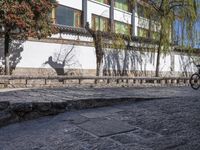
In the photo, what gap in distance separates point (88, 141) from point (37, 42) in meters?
18.3

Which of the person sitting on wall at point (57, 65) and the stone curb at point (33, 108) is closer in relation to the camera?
the stone curb at point (33, 108)

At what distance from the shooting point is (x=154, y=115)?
7242 mm

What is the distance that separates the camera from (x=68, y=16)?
28875mm

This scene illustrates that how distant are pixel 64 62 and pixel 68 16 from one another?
15.0 feet

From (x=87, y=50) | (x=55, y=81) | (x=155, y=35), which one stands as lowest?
(x=55, y=81)

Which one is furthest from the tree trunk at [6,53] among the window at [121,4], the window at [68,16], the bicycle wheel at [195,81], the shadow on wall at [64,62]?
the window at [121,4]

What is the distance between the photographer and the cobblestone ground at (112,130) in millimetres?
5593

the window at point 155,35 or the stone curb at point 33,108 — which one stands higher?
the window at point 155,35

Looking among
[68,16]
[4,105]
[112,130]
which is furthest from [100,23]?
[112,130]

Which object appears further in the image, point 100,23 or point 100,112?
point 100,23

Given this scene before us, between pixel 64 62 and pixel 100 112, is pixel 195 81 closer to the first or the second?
pixel 64 62

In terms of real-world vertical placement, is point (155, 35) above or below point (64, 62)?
above

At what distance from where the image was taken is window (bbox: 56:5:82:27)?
91.2 ft

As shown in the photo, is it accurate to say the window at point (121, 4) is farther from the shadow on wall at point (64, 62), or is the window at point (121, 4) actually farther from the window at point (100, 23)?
the shadow on wall at point (64, 62)
